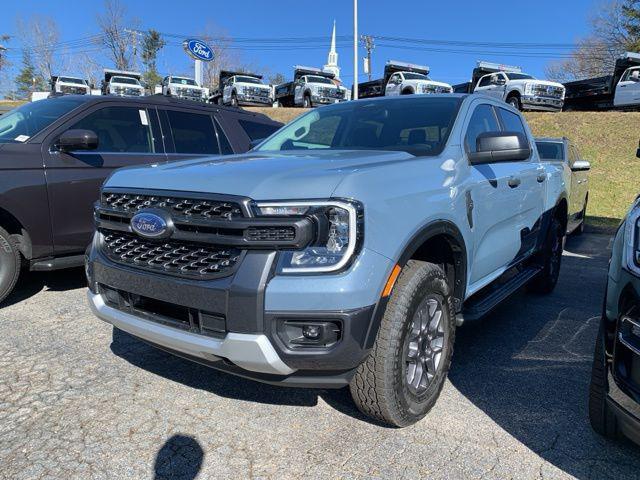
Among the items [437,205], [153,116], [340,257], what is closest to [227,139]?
[153,116]

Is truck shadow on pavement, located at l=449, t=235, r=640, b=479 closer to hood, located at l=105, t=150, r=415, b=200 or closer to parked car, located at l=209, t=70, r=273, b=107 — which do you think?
hood, located at l=105, t=150, r=415, b=200

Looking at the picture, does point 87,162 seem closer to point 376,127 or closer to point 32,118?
point 32,118

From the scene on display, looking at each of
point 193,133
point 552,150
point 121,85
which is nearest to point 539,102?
point 552,150

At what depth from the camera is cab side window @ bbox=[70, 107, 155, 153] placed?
4887mm

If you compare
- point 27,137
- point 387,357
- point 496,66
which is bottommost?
point 387,357

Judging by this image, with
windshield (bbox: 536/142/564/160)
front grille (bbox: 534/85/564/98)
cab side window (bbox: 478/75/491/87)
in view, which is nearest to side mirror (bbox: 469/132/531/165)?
windshield (bbox: 536/142/564/160)

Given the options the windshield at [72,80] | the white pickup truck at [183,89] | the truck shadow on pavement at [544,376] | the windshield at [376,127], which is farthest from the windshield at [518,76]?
the windshield at [72,80]

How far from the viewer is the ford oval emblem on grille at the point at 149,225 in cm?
236

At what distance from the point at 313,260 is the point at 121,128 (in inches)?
151

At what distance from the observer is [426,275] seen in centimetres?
253

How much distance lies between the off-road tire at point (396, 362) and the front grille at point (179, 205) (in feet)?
2.84

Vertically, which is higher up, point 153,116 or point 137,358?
point 153,116

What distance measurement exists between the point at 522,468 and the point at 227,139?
469cm

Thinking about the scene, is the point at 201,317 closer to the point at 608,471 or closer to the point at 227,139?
the point at 608,471
